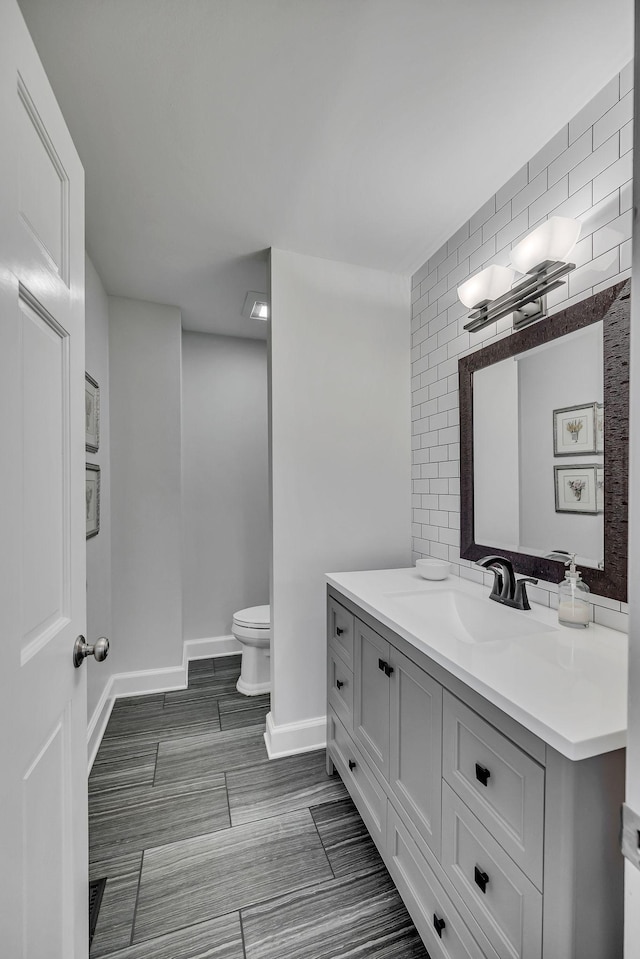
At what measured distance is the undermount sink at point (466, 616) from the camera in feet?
4.37

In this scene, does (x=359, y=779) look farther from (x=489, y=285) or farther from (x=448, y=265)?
(x=448, y=265)

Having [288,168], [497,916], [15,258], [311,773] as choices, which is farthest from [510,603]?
[288,168]

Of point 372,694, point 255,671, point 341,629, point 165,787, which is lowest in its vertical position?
point 165,787

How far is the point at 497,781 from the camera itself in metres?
0.87

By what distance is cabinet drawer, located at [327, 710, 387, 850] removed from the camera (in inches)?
55.7

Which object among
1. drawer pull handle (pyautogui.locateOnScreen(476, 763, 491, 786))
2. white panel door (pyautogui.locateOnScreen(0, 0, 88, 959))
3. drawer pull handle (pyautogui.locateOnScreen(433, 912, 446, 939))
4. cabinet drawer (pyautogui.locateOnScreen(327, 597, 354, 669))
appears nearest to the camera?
white panel door (pyautogui.locateOnScreen(0, 0, 88, 959))

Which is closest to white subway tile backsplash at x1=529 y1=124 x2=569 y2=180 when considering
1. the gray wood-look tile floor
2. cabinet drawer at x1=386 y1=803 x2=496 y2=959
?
cabinet drawer at x1=386 y1=803 x2=496 y2=959

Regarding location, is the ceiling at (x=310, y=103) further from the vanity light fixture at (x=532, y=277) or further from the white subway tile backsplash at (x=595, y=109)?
the vanity light fixture at (x=532, y=277)

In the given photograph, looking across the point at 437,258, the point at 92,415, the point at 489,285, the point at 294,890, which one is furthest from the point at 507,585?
the point at 92,415

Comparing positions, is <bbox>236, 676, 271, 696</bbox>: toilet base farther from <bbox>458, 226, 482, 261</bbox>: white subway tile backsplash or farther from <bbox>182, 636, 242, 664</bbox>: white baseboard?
<bbox>458, 226, 482, 261</bbox>: white subway tile backsplash

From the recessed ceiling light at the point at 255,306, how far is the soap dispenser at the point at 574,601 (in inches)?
83.9

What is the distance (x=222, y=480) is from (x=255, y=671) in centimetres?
142

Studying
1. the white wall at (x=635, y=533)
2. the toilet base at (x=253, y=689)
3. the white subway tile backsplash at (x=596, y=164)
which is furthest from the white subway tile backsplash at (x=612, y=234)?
the toilet base at (x=253, y=689)

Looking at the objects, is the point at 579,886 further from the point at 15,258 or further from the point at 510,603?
the point at 15,258
